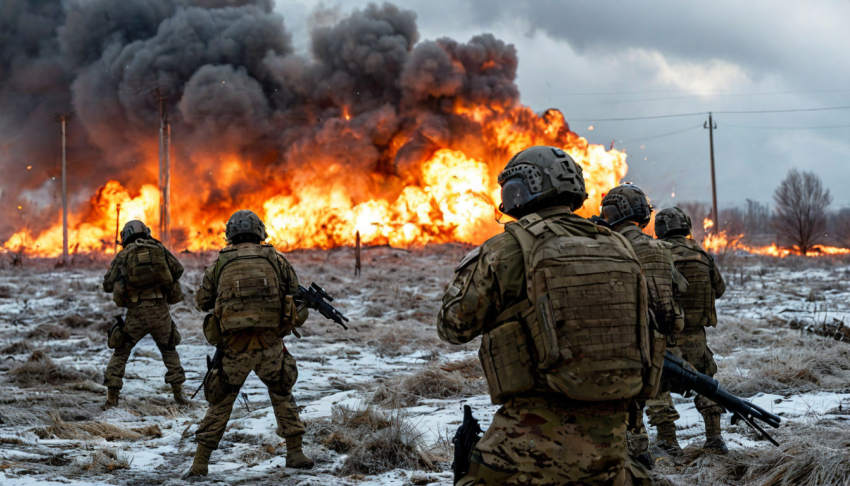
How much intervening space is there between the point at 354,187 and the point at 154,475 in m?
31.1

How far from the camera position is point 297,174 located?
3528 cm

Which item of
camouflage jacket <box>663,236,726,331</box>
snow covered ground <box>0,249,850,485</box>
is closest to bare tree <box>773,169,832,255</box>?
snow covered ground <box>0,249,850,485</box>

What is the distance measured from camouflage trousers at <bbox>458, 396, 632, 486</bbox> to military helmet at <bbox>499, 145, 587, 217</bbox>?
31.1 inches

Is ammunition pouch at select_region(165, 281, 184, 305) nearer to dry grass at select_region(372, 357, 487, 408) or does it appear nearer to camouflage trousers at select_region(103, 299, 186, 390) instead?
camouflage trousers at select_region(103, 299, 186, 390)

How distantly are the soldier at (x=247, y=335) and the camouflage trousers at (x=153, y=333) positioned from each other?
237 centimetres

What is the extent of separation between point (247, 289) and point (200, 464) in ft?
4.09

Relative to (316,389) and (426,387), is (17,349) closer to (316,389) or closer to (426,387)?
Result: (316,389)

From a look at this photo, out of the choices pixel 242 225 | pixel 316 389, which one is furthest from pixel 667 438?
pixel 316 389

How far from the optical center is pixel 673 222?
4988 millimetres

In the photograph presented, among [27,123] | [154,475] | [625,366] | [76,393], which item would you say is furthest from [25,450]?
[27,123]

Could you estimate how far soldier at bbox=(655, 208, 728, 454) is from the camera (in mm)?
4426

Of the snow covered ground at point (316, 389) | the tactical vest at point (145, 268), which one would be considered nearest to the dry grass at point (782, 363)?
the snow covered ground at point (316, 389)

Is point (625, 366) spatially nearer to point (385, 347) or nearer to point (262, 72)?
point (385, 347)

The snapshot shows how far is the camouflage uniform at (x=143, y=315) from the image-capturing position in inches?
255
